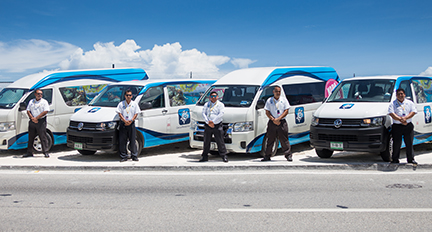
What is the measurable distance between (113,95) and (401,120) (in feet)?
22.9

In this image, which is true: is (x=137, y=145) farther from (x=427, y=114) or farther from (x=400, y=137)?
(x=427, y=114)

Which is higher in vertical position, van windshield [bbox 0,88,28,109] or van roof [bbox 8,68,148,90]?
van roof [bbox 8,68,148,90]

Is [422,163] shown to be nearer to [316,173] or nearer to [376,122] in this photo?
[376,122]

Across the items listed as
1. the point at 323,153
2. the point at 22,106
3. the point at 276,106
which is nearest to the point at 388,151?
the point at 323,153

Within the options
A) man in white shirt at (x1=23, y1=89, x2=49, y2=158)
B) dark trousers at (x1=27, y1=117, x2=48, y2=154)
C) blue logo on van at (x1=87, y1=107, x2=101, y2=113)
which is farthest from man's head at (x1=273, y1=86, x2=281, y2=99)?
dark trousers at (x1=27, y1=117, x2=48, y2=154)

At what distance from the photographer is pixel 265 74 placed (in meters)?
10.9

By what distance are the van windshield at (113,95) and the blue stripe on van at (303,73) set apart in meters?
3.35

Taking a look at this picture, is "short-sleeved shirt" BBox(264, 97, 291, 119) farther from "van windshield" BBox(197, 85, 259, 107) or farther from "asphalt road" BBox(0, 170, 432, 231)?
"asphalt road" BBox(0, 170, 432, 231)

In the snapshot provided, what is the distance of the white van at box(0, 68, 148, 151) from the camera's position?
37.0ft

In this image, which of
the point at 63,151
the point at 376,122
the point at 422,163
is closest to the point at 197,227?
the point at 376,122

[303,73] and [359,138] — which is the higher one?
[303,73]

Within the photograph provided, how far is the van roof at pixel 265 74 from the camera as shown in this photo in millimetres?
10765

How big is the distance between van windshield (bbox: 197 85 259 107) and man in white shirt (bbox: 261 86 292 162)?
0.74 meters

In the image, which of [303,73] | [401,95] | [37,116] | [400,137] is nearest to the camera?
[401,95]
